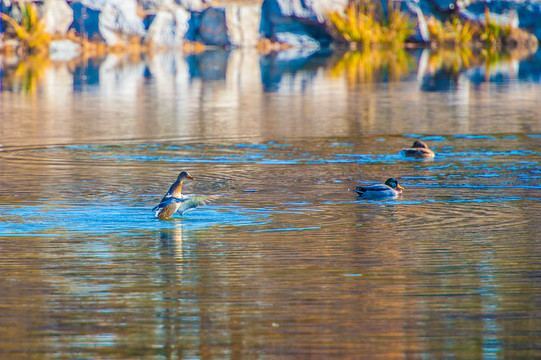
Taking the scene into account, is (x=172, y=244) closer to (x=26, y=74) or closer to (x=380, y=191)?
(x=380, y=191)

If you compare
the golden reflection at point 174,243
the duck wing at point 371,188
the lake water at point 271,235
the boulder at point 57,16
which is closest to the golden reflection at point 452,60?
the lake water at point 271,235

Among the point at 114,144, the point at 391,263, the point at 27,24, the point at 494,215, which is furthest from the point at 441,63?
the point at 391,263

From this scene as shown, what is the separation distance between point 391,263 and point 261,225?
172 centimetres

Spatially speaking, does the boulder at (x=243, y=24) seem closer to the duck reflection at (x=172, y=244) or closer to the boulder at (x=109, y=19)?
the boulder at (x=109, y=19)

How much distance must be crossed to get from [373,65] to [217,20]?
16.0 m

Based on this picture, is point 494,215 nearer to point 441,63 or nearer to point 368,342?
point 368,342

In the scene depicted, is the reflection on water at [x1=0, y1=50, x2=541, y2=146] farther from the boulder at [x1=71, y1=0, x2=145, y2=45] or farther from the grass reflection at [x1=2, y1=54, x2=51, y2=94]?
the boulder at [x1=71, y1=0, x2=145, y2=45]

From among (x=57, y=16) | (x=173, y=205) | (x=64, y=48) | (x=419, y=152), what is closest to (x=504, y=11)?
(x=64, y=48)

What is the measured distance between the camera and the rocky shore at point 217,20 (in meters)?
44.2

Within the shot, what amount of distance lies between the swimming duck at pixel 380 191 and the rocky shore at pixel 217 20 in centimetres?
3447

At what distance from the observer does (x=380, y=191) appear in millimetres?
9406

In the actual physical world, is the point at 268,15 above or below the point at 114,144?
above

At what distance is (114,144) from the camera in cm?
1380

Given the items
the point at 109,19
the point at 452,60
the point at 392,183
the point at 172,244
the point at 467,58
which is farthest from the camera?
the point at 109,19
